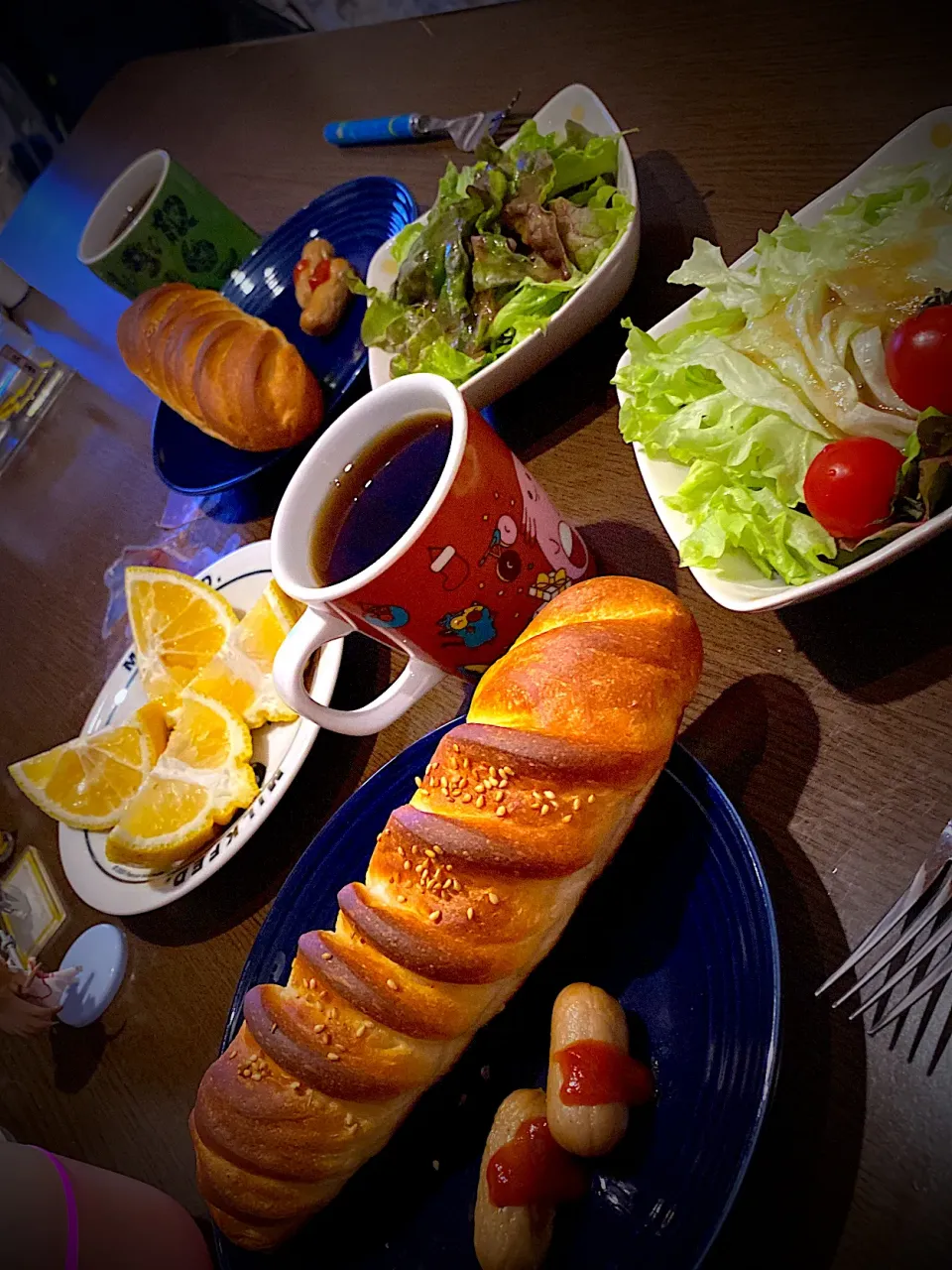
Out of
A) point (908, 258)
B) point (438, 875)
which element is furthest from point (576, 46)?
point (438, 875)

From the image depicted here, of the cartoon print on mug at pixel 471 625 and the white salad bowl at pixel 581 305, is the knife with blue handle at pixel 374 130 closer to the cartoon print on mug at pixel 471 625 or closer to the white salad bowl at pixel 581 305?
the white salad bowl at pixel 581 305

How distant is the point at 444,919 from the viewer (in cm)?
93

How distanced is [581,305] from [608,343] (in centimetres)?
15

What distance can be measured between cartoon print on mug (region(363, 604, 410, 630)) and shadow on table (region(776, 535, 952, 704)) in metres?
0.48

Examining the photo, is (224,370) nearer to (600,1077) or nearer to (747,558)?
(747,558)

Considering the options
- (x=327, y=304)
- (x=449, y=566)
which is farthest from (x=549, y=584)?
(x=327, y=304)

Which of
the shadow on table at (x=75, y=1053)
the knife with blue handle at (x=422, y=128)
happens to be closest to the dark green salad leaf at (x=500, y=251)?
the knife with blue handle at (x=422, y=128)

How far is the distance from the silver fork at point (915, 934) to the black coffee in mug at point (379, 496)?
685 millimetres

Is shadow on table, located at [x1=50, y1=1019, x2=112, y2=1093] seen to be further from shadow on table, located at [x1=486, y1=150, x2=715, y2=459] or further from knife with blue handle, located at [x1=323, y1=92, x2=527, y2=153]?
knife with blue handle, located at [x1=323, y1=92, x2=527, y2=153]

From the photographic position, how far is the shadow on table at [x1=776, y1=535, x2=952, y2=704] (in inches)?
40.0

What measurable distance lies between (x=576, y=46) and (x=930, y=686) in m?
1.67

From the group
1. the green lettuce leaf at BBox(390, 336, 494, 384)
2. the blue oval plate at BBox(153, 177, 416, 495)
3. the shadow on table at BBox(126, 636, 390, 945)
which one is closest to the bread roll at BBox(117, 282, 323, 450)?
the blue oval plate at BBox(153, 177, 416, 495)

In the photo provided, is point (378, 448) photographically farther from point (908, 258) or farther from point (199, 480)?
point (199, 480)

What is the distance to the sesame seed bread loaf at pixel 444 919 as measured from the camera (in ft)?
3.07
